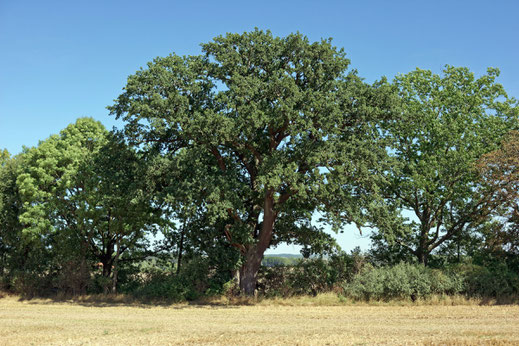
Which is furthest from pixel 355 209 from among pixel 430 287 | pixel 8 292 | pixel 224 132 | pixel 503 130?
pixel 8 292

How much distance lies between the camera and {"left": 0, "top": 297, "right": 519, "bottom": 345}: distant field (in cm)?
1213

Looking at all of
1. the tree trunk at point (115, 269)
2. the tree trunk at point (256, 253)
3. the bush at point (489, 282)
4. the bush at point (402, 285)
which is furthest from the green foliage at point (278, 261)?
the tree trunk at point (115, 269)

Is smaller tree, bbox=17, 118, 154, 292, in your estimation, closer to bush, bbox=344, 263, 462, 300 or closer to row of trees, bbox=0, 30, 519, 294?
row of trees, bbox=0, 30, 519, 294

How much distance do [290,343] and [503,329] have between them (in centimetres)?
715

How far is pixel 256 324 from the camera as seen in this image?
1581 cm

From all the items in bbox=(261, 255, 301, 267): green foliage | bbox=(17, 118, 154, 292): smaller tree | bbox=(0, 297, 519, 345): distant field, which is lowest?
bbox=(0, 297, 519, 345): distant field

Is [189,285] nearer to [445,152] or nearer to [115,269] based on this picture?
[115,269]

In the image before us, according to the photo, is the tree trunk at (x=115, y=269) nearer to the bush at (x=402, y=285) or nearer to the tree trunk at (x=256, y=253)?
the tree trunk at (x=256, y=253)

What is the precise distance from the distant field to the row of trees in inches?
184

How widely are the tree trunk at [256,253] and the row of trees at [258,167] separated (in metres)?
0.08

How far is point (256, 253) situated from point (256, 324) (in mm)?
10179

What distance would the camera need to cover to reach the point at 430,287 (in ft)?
77.7

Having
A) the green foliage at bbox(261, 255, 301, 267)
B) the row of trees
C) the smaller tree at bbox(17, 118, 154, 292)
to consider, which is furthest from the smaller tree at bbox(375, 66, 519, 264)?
the smaller tree at bbox(17, 118, 154, 292)

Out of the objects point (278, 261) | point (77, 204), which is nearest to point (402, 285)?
point (278, 261)
